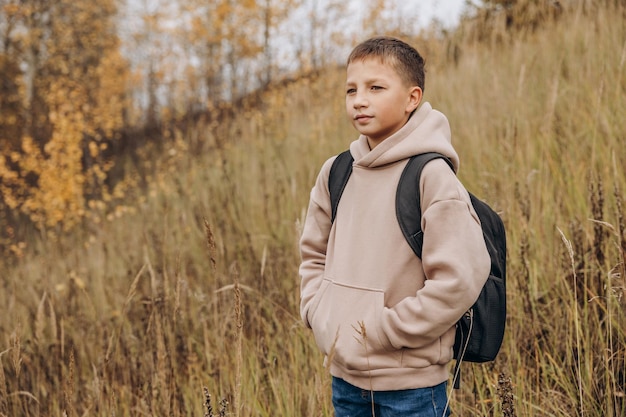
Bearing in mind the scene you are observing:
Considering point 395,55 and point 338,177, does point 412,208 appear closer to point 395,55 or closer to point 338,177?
point 338,177

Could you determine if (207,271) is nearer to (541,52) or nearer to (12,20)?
(541,52)

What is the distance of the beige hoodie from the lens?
3.59 feet

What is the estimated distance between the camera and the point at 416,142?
1.22 metres

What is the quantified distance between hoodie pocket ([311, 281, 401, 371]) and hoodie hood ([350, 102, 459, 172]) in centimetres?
32

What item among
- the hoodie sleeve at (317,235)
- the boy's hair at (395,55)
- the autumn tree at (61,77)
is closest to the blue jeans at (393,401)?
the hoodie sleeve at (317,235)

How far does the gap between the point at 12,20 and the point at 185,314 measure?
14.9 m

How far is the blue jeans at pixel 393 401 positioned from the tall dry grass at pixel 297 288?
0.09m

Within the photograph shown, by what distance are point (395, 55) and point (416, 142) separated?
0.23 m

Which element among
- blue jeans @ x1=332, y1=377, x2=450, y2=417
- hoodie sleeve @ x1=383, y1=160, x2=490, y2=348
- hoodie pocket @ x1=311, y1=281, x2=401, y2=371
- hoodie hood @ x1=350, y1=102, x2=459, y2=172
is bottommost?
blue jeans @ x1=332, y1=377, x2=450, y2=417

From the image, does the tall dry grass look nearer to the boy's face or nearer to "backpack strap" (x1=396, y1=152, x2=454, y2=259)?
"backpack strap" (x1=396, y1=152, x2=454, y2=259)

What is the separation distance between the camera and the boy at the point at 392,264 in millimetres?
1103

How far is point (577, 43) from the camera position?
396cm

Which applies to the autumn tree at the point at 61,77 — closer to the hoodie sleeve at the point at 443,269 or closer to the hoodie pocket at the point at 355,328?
the hoodie pocket at the point at 355,328

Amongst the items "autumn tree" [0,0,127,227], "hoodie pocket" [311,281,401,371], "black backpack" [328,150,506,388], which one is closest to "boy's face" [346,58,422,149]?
"black backpack" [328,150,506,388]
